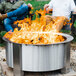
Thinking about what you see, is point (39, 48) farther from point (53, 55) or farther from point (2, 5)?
point (2, 5)

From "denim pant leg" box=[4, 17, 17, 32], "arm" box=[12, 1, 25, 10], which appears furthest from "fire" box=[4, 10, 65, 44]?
"arm" box=[12, 1, 25, 10]

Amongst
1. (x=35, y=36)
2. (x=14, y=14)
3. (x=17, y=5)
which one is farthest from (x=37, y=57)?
(x=17, y=5)

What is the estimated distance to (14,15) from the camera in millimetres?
6074

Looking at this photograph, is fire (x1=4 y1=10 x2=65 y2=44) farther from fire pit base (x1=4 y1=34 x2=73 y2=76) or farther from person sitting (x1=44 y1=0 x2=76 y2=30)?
person sitting (x1=44 y1=0 x2=76 y2=30)

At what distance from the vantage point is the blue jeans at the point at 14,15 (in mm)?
6008

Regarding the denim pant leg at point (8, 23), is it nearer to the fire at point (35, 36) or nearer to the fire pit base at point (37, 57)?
the fire at point (35, 36)

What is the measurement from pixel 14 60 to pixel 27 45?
390mm

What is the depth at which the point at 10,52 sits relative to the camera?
130 inches

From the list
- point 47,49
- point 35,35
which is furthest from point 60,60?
point 35,35

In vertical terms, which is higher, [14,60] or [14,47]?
[14,47]

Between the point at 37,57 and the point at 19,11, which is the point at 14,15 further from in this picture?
the point at 37,57

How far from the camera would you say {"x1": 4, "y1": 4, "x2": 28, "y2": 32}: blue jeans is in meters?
6.01

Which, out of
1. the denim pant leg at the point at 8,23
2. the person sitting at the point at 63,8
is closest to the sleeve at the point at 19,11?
the denim pant leg at the point at 8,23

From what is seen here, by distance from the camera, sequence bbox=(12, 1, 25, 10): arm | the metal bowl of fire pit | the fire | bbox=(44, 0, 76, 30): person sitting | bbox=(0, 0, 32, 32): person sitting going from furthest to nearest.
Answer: bbox=(12, 1, 25, 10): arm, bbox=(0, 0, 32, 32): person sitting, bbox=(44, 0, 76, 30): person sitting, the fire, the metal bowl of fire pit
